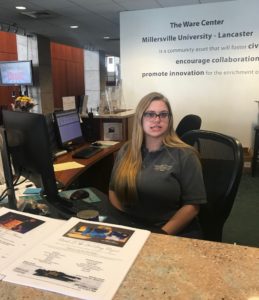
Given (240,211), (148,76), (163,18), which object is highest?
(163,18)

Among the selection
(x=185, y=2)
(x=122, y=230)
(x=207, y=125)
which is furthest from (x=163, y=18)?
(x=122, y=230)

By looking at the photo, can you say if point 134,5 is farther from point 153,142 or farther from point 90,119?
point 153,142

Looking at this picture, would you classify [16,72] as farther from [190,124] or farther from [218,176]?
[218,176]

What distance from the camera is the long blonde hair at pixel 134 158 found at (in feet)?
5.39

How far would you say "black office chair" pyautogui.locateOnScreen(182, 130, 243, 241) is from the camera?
1441 millimetres

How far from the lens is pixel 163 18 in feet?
15.6

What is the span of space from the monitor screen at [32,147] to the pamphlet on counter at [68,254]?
8.5 inches

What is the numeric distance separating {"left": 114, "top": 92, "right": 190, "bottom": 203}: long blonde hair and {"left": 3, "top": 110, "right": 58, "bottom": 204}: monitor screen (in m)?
0.46

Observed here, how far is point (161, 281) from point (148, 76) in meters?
4.50

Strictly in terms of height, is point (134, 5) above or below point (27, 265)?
above

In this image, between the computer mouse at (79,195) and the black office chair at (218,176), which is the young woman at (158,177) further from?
the computer mouse at (79,195)

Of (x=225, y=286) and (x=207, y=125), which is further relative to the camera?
(x=207, y=125)

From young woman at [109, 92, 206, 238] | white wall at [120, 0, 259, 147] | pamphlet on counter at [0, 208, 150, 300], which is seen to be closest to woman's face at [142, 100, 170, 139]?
young woman at [109, 92, 206, 238]

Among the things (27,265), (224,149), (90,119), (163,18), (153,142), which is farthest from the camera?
(163,18)
